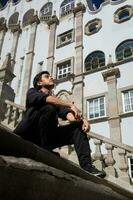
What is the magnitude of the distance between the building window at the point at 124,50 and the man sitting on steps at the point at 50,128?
1536 centimetres

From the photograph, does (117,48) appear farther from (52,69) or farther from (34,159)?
(34,159)

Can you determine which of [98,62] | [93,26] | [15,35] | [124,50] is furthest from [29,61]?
[124,50]

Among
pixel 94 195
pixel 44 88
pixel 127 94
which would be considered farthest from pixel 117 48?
pixel 94 195

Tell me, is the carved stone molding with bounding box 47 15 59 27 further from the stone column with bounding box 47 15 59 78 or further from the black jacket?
the black jacket

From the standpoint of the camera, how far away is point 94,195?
281 cm

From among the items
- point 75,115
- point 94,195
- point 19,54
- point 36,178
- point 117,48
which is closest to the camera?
point 36,178

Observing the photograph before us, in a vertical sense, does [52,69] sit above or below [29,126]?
above

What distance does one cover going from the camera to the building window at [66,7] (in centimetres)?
2464

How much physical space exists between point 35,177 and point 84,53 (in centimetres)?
1933

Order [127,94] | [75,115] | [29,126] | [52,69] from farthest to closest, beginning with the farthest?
[52,69]
[127,94]
[75,115]
[29,126]

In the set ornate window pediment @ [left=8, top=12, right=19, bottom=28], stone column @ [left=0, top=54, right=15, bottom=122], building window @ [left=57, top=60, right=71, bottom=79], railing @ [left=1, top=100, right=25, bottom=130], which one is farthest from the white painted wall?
railing @ [left=1, top=100, right=25, bottom=130]

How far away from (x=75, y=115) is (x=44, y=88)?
2.18 feet

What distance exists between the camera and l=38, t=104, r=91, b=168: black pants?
3667 mm

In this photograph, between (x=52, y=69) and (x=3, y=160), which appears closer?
(x=3, y=160)
